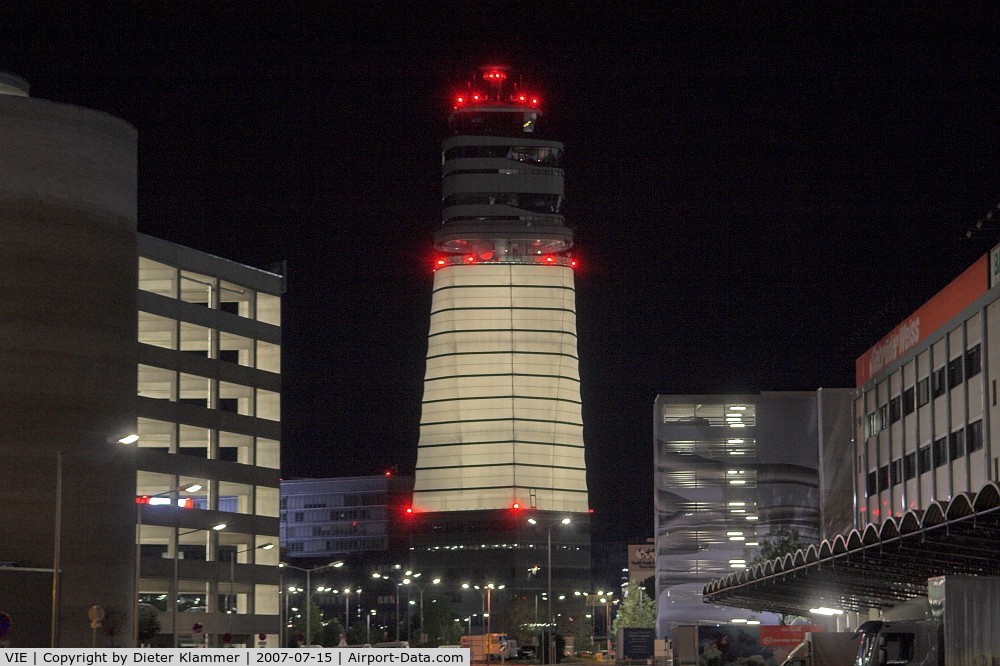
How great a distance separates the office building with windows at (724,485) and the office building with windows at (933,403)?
4536 cm

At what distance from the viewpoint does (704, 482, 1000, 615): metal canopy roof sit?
131 feet

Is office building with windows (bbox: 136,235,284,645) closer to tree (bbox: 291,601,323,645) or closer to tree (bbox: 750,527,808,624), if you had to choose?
tree (bbox: 291,601,323,645)

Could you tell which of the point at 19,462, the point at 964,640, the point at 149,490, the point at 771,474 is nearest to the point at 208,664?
the point at 964,640

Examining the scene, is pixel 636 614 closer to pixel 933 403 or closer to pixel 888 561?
pixel 933 403

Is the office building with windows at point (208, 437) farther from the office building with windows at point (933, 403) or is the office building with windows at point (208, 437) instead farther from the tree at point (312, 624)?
the office building with windows at point (933, 403)

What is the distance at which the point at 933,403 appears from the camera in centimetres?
8812

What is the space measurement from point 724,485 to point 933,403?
72464 millimetres

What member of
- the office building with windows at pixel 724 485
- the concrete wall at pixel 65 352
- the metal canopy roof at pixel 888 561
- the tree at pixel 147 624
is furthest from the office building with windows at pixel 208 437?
the office building with windows at pixel 724 485

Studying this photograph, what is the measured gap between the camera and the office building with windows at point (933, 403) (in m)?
76.4

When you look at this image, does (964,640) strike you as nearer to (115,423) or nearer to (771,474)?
(115,423)

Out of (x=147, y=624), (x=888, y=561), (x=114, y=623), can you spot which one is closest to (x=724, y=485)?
(x=147, y=624)

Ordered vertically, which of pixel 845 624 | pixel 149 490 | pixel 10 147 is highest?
pixel 10 147

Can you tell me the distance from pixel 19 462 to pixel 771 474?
94.6 metres

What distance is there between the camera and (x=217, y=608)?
4168 inches
